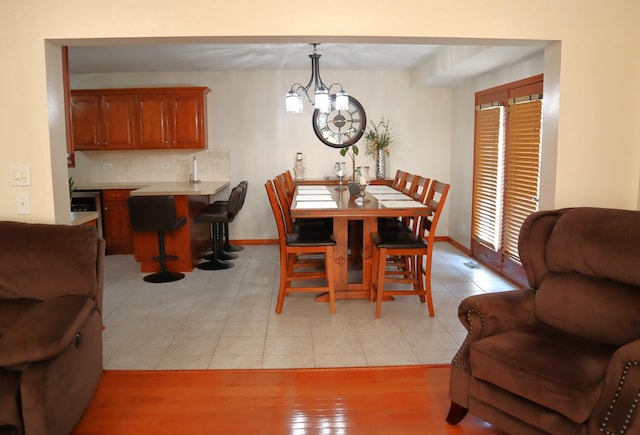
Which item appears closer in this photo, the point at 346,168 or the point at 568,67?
the point at 568,67

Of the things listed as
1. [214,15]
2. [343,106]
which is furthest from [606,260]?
[343,106]

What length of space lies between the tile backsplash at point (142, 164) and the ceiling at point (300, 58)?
3.53 feet

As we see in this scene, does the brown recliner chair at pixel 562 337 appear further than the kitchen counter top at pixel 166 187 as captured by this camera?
No

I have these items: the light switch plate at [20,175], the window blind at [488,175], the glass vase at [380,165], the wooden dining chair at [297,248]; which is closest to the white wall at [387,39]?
the light switch plate at [20,175]

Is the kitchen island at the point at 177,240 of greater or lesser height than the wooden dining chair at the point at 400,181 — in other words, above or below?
below

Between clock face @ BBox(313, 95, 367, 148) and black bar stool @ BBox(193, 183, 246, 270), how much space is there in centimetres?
142

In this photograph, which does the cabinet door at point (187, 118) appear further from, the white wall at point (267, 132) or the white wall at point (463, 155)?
the white wall at point (463, 155)

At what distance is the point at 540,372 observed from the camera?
208cm

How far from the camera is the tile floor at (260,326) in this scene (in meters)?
3.30

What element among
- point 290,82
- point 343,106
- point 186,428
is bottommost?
point 186,428

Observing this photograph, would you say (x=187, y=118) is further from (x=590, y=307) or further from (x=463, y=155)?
(x=590, y=307)

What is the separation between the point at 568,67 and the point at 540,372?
184 cm

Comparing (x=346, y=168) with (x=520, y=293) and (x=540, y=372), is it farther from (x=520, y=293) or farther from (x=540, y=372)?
(x=540, y=372)

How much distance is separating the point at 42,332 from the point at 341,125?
5.31 meters
